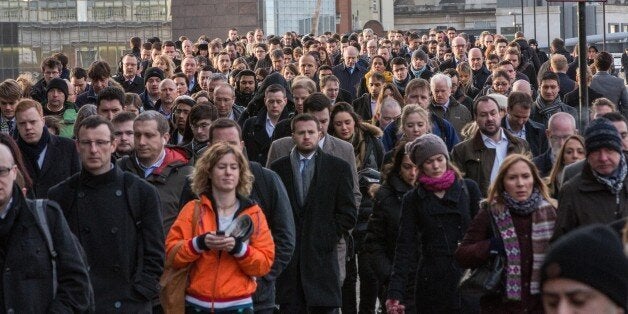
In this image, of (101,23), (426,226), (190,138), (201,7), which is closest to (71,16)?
(101,23)

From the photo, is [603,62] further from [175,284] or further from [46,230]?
[46,230]

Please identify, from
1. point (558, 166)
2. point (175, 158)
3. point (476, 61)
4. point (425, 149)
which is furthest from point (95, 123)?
point (476, 61)

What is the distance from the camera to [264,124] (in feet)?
52.7

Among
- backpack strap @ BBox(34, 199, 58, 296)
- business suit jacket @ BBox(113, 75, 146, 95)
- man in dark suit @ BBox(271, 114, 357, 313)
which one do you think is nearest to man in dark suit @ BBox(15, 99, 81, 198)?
man in dark suit @ BBox(271, 114, 357, 313)

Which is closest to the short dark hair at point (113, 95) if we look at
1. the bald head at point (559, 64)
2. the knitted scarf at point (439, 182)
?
the knitted scarf at point (439, 182)

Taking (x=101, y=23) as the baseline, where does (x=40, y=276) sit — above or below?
below

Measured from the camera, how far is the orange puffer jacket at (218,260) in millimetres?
9727

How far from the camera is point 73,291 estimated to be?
27.3 ft

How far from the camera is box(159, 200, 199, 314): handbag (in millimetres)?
9789

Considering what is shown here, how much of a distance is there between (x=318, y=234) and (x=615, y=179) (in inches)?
110

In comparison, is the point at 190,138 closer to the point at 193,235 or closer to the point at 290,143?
the point at 290,143

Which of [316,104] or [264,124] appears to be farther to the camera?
[264,124]

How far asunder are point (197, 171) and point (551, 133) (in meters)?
3.53

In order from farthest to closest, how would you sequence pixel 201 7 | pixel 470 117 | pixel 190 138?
pixel 201 7 → pixel 470 117 → pixel 190 138
